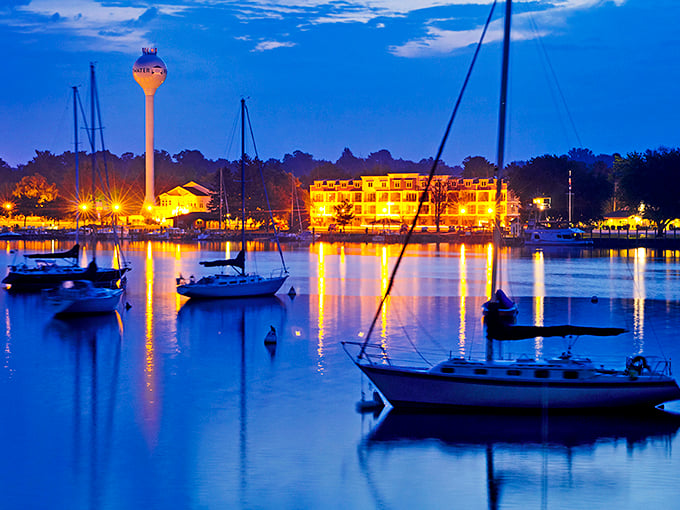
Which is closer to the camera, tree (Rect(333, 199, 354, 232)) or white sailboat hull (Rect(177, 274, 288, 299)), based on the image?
white sailboat hull (Rect(177, 274, 288, 299))

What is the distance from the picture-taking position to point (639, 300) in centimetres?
4938

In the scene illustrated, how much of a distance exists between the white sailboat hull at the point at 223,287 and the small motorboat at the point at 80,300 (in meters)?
5.98

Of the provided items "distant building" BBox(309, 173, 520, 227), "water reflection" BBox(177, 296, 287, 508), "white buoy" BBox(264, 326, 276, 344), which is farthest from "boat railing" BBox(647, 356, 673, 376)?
"distant building" BBox(309, 173, 520, 227)

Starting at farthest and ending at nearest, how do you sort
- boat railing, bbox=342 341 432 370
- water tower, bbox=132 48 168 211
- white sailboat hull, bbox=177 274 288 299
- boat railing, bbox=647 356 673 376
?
water tower, bbox=132 48 168 211, white sailboat hull, bbox=177 274 288 299, boat railing, bbox=342 341 432 370, boat railing, bbox=647 356 673 376

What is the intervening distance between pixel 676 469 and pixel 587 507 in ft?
11.0

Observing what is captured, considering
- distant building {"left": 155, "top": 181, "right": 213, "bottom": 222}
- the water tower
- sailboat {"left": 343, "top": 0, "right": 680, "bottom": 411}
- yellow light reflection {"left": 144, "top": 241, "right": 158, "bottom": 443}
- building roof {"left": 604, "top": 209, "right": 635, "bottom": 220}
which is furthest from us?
distant building {"left": 155, "top": 181, "right": 213, "bottom": 222}

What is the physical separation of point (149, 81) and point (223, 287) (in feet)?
383

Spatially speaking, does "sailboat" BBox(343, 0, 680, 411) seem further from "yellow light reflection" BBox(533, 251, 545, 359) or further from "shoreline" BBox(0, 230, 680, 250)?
"shoreline" BBox(0, 230, 680, 250)

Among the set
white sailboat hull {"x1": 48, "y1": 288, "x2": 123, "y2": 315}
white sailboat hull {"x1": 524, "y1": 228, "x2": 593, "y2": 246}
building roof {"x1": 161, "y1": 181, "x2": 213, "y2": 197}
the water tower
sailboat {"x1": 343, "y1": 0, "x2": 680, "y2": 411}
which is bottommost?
sailboat {"x1": 343, "y1": 0, "x2": 680, "y2": 411}

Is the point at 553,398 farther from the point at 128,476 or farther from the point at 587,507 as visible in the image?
the point at 128,476

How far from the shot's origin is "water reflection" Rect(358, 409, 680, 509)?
675 inches

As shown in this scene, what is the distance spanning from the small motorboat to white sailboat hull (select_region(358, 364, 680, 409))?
2250 centimetres

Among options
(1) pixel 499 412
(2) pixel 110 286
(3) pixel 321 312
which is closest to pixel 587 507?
(1) pixel 499 412

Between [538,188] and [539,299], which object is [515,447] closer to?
[539,299]
